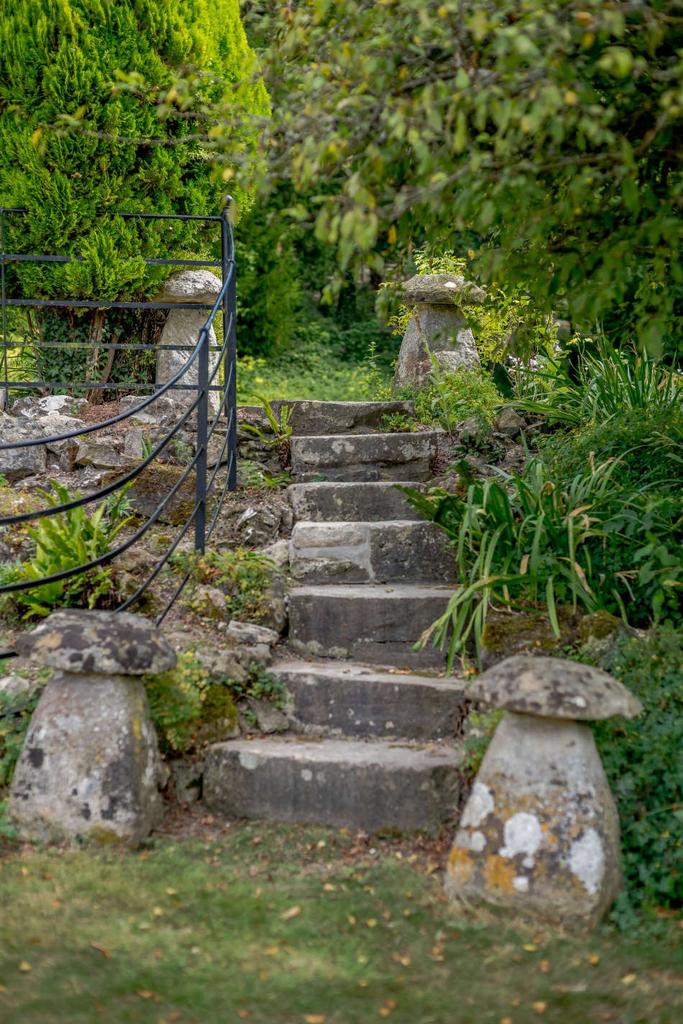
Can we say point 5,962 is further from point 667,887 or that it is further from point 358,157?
point 358,157

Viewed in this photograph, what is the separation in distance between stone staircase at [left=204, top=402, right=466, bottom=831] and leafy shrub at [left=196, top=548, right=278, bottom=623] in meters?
0.16

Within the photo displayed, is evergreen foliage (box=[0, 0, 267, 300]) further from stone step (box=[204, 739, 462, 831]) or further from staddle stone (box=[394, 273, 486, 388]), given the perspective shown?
A: stone step (box=[204, 739, 462, 831])

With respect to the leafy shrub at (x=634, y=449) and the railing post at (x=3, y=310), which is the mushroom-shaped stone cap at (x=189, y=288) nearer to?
the railing post at (x=3, y=310)

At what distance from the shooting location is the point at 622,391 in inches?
239

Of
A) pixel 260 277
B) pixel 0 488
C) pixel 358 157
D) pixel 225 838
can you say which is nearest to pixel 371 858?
pixel 225 838

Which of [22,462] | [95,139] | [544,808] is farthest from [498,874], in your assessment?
[95,139]

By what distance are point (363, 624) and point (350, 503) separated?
1.18 m

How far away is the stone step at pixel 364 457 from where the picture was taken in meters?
6.31

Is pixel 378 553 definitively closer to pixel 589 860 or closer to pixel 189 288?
pixel 589 860

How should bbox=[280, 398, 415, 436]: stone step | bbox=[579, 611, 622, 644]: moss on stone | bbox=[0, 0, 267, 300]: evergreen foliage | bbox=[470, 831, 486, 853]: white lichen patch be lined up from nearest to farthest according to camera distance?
bbox=[470, 831, 486, 853]: white lichen patch
bbox=[579, 611, 622, 644]: moss on stone
bbox=[0, 0, 267, 300]: evergreen foliage
bbox=[280, 398, 415, 436]: stone step

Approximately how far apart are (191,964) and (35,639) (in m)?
1.30

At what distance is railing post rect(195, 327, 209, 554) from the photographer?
16.6 feet

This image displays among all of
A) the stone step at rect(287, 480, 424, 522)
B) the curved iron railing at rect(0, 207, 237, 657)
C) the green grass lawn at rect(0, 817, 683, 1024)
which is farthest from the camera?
the stone step at rect(287, 480, 424, 522)

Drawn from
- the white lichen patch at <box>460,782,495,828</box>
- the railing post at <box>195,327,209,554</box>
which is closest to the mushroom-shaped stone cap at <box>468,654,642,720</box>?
the white lichen patch at <box>460,782,495,828</box>
